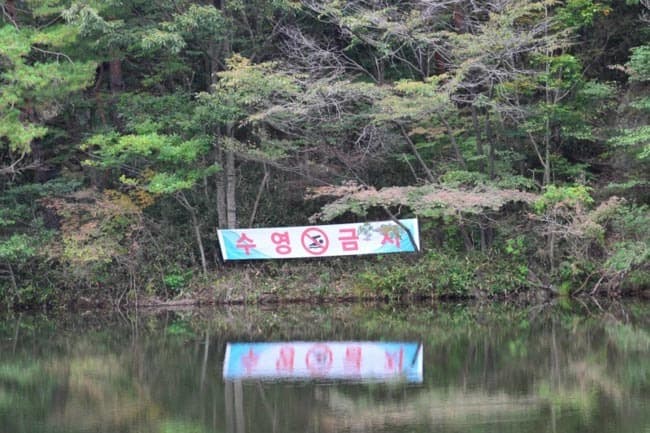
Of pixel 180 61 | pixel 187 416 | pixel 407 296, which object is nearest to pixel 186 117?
pixel 180 61

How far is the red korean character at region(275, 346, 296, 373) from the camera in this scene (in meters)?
12.1

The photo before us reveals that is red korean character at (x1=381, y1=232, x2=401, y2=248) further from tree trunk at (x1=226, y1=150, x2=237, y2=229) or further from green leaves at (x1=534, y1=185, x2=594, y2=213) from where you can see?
tree trunk at (x1=226, y1=150, x2=237, y2=229)

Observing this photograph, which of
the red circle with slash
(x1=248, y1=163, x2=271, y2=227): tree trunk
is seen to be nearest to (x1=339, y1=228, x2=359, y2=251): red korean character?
the red circle with slash

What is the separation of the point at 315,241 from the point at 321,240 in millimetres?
137

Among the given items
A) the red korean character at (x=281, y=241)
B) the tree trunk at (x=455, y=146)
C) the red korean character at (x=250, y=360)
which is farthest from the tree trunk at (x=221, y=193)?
the red korean character at (x=250, y=360)

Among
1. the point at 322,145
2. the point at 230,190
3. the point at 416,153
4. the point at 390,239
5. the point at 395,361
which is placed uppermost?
the point at 322,145

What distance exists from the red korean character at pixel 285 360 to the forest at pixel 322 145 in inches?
197

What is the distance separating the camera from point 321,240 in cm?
1973

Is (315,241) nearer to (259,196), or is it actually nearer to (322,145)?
(259,196)

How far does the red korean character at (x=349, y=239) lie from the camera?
1953 centimetres

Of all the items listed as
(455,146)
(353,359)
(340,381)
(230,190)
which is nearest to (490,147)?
(455,146)

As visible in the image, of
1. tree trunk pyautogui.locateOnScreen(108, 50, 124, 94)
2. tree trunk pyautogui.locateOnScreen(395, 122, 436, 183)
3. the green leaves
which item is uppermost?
tree trunk pyautogui.locateOnScreen(108, 50, 124, 94)

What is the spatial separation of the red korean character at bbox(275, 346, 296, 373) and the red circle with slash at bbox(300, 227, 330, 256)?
5.93 m

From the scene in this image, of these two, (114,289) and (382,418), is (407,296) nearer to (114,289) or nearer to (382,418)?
(114,289)
